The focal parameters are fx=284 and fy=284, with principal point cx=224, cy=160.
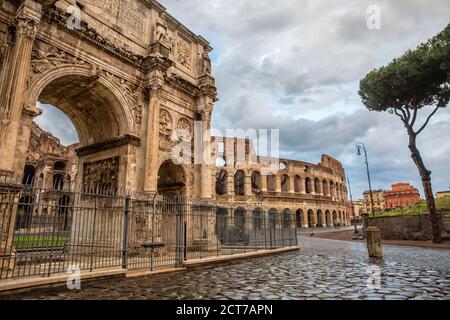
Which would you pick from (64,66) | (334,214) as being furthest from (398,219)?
(334,214)

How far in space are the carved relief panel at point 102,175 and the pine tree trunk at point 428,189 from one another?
678 inches

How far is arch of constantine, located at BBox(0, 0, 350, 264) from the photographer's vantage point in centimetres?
748

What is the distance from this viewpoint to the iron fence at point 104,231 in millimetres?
5820

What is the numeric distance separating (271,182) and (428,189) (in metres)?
23.8

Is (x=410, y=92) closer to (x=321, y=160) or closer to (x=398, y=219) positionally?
(x=398, y=219)

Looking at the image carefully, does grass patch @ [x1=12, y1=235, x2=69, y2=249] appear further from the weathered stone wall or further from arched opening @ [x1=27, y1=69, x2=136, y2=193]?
the weathered stone wall

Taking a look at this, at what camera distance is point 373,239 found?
9.97 meters

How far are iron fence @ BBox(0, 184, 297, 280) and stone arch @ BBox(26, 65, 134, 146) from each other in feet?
8.77

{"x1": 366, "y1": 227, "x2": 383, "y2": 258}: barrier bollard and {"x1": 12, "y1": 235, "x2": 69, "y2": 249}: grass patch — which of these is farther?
{"x1": 366, "y1": 227, "x2": 383, "y2": 258}: barrier bollard

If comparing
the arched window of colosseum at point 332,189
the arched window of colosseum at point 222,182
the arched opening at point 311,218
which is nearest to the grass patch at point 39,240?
the arched window of colosseum at point 222,182

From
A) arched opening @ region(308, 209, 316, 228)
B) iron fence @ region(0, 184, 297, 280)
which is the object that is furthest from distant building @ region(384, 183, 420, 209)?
iron fence @ region(0, 184, 297, 280)

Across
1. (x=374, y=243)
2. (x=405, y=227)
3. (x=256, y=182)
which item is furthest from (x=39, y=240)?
(x=256, y=182)

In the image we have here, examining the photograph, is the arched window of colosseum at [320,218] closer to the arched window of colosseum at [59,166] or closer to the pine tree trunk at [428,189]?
the pine tree trunk at [428,189]
